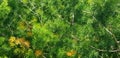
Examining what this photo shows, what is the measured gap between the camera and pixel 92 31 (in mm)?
6574

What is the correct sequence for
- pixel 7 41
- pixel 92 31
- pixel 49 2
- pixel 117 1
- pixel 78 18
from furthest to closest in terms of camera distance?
pixel 7 41 → pixel 49 2 → pixel 78 18 → pixel 92 31 → pixel 117 1

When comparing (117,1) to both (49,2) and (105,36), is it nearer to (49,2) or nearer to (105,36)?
(105,36)

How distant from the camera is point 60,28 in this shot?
7652 mm

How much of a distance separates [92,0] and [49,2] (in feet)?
6.62

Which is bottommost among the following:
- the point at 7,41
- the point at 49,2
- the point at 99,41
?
the point at 7,41

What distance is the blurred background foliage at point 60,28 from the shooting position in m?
6.46

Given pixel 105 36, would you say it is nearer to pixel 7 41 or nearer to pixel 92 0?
pixel 92 0

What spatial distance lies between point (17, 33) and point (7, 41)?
0.33 meters

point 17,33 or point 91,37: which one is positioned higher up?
point 91,37

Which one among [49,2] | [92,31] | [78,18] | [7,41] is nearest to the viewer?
[92,31]

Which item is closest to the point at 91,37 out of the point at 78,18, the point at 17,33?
the point at 78,18

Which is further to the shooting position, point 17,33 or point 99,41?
point 17,33

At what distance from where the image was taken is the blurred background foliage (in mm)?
6457

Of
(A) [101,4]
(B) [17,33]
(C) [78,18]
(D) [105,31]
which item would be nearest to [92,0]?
(A) [101,4]
